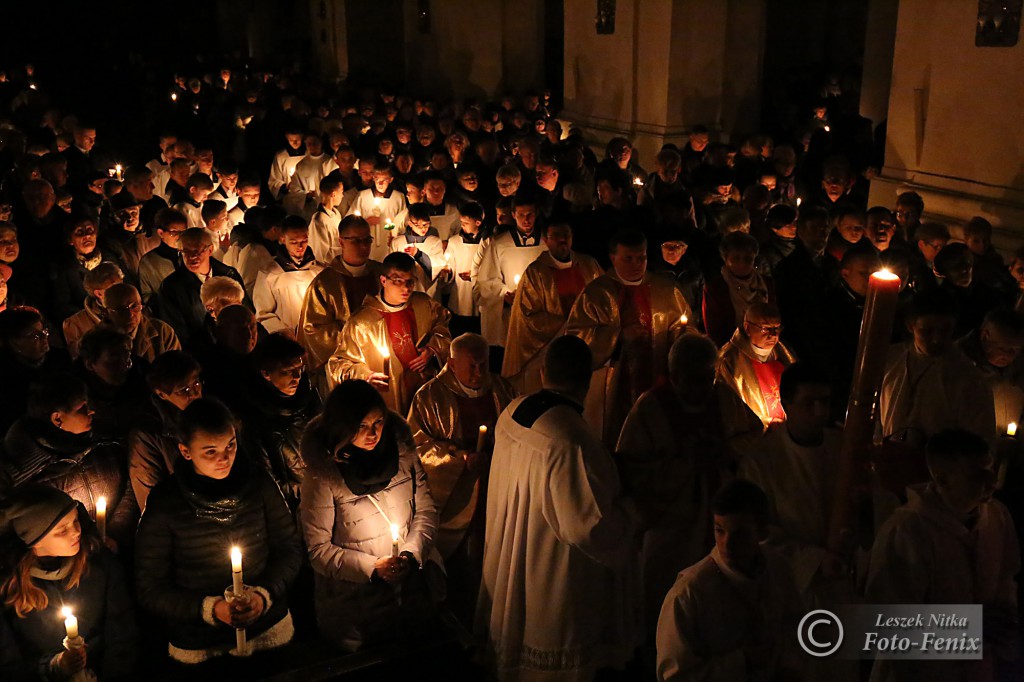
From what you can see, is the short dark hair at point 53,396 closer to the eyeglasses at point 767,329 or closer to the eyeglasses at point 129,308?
the eyeglasses at point 129,308

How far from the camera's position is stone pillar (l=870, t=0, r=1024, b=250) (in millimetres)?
9344

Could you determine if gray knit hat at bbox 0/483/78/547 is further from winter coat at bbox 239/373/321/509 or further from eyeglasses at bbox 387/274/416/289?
eyeglasses at bbox 387/274/416/289

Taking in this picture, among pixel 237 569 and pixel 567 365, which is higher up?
pixel 567 365

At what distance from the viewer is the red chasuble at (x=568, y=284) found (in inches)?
273

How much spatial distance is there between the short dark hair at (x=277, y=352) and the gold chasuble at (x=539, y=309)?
2.47 meters

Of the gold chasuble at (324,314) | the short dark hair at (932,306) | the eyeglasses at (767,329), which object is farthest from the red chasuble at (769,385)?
the gold chasuble at (324,314)

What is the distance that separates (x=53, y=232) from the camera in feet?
25.7

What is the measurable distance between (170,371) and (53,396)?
1.77ft

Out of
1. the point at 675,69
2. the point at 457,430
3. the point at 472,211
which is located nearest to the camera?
the point at 457,430

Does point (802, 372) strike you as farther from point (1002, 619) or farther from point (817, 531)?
point (1002, 619)

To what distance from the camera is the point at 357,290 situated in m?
6.62

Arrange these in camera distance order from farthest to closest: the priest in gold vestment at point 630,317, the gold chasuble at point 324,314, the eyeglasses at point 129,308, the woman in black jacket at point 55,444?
the gold chasuble at point 324,314, the priest in gold vestment at point 630,317, the eyeglasses at point 129,308, the woman in black jacket at point 55,444

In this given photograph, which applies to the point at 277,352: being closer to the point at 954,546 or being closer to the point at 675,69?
the point at 954,546

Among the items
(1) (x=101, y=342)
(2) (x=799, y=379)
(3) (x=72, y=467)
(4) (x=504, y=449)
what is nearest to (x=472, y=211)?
(1) (x=101, y=342)
